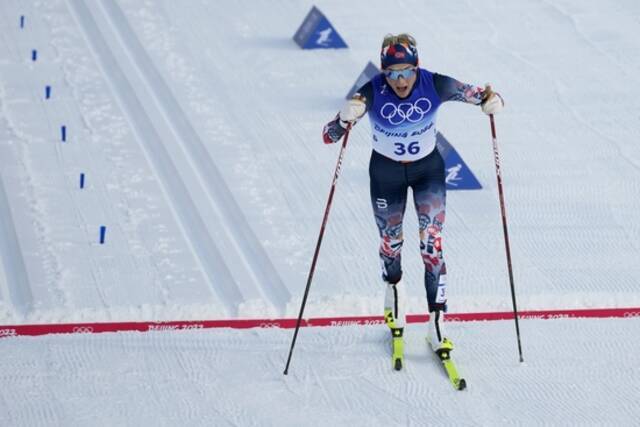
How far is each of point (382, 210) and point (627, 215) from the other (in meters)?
2.83

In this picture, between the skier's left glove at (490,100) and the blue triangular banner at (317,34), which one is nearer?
the skier's left glove at (490,100)

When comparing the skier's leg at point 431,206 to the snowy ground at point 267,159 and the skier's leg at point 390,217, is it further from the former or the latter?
the snowy ground at point 267,159

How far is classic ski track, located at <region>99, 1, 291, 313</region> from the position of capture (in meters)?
7.62

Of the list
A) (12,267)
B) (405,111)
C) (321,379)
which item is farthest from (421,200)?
(12,267)

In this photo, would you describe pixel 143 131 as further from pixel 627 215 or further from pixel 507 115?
pixel 627 215

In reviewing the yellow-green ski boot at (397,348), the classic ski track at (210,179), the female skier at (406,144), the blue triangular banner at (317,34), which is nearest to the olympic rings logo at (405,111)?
the female skier at (406,144)

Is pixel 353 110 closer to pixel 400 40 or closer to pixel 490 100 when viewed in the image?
pixel 400 40

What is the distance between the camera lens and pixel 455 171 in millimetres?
8789

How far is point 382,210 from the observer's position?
6305 mm

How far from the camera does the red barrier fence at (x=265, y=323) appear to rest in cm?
679

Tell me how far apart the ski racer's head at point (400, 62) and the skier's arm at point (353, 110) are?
14cm

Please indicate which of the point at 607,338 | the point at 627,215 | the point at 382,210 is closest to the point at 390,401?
the point at 382,210

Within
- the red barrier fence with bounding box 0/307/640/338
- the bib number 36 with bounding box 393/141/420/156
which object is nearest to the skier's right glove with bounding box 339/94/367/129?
the bib number 36 with bounding box 393/141/420/156

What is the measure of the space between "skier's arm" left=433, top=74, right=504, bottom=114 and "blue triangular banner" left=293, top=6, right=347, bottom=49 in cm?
557
